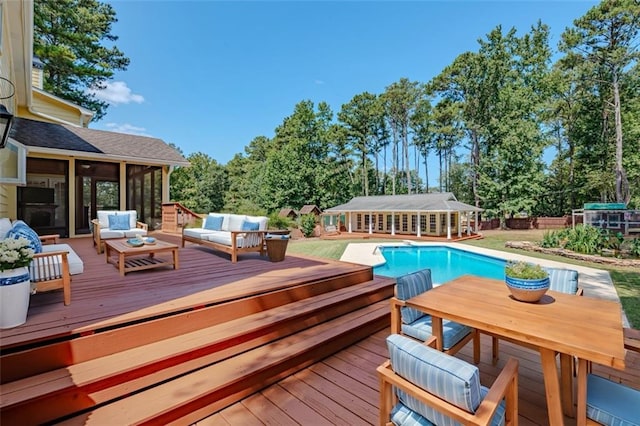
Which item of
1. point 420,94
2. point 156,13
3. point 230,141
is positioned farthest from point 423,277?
point 230,141

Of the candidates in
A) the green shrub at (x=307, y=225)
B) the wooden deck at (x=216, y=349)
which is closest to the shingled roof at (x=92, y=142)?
the wooden deck at (x=216, y=349)

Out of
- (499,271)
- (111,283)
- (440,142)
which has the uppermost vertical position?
(440,142)

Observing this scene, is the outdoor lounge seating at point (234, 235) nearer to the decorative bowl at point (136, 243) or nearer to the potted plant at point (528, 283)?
the decorative bowl at point (136, 243)

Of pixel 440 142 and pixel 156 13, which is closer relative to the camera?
pixel 156 13

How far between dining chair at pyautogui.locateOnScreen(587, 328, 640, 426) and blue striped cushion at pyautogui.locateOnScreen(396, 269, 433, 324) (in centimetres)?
131

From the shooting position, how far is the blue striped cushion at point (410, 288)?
9.11 ft

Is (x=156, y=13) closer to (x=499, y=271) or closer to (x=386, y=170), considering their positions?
→ (x=499, y=271)

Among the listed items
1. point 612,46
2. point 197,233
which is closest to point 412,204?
point 612,46

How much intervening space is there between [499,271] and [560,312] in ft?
28.8

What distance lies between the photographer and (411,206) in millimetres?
19625

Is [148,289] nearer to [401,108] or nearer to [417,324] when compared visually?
[417,324]

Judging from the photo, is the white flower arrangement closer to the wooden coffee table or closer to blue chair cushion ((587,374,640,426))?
the wooden coffee table

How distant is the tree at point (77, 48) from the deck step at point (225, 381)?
17.0 metres

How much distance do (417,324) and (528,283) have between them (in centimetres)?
102
